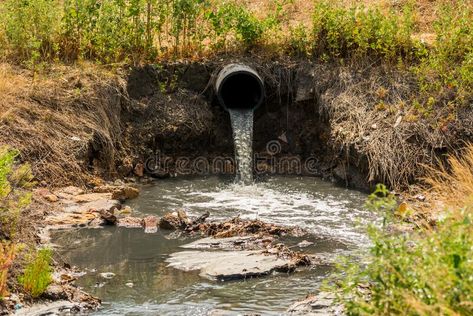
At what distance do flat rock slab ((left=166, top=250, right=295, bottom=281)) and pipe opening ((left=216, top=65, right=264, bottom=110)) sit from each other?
14.0 feet

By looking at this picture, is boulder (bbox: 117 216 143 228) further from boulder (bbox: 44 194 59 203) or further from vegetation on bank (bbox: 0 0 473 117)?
vegetation on bank (bbox: 0 0 473 117)

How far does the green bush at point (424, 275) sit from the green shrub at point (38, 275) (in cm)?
261

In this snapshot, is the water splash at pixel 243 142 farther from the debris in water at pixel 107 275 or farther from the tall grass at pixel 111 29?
the debris in water at pixel 107 275

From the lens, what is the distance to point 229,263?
7336 mm

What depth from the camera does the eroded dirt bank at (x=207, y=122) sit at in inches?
407

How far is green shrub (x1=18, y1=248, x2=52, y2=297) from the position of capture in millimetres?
6105

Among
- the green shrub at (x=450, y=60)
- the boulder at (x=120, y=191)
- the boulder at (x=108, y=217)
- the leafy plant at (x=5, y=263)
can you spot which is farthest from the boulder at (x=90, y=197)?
→ the green shrub at (x=450, y=60)

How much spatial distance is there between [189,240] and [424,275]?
4515 millimetres

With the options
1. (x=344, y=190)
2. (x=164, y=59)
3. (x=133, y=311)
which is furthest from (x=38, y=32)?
(x=133, y=311)

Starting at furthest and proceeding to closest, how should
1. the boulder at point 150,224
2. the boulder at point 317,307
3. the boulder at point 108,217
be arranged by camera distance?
the boulder at point 108,217
the boulder at point 150,224
the boulder at point 317,307

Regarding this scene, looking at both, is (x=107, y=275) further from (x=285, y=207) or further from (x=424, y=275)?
(x=424, y=275)

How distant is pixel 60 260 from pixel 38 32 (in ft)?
17.3

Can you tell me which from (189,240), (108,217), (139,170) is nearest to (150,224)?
(108,217)

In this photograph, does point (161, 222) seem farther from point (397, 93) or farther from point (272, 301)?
point (397, 93)
